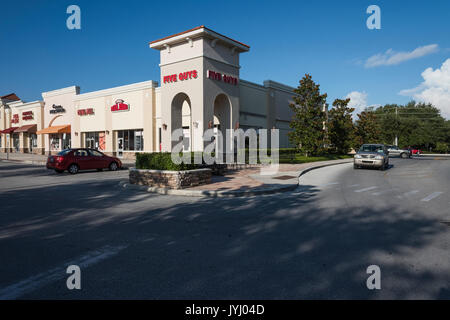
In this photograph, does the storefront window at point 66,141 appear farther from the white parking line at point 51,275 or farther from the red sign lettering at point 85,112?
the white parking line at point 51,275

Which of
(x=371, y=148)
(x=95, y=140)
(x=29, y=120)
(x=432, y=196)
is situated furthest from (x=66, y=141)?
(x=432, y=196)

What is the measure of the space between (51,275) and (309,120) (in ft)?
86.1

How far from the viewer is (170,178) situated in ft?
35.6

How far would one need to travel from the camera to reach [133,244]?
4.98 m

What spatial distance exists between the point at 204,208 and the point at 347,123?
2928 cm

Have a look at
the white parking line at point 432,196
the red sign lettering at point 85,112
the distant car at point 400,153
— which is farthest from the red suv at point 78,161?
the distant car at point 400,153

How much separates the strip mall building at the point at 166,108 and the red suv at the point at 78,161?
19.0ft

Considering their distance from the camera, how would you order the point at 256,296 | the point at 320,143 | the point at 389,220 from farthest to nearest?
the point at 320,143 < the point at 389,220 < the point at 256,296

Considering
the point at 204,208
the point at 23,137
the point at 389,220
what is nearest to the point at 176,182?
the point at 204,208

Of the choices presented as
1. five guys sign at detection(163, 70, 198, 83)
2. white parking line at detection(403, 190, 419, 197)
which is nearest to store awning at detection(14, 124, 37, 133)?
five guys sign at detection(163, 70, 198, 83)

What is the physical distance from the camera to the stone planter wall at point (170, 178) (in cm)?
1076
